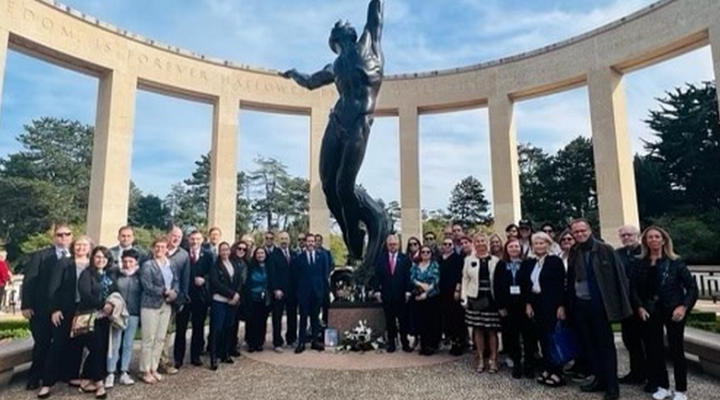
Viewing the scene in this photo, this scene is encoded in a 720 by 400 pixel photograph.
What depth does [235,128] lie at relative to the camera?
17.9m

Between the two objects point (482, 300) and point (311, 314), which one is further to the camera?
point (311, 314)

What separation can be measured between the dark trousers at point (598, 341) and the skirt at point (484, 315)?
2.97 ft

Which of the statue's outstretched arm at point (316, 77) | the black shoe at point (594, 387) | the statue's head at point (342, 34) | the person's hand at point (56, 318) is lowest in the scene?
the black shoe at point (594, 387)

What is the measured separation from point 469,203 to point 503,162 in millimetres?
23716

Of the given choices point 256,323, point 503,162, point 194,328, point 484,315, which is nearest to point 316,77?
point 256,323

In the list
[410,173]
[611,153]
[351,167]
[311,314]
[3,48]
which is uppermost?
[3,48]

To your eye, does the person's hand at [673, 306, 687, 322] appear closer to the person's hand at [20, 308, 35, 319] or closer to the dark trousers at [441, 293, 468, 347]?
the dark trousers at [441, 293, 468, 347]

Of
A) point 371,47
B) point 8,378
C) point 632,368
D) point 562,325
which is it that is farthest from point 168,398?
point 371,47

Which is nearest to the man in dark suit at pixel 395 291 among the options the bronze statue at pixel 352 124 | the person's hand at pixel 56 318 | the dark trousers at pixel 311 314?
the bronze statue at pixel 352 124

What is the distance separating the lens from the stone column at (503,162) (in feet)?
56.3

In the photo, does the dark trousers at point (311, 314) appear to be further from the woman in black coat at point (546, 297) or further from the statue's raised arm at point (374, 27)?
the statue's raised arm at point (374, 27)

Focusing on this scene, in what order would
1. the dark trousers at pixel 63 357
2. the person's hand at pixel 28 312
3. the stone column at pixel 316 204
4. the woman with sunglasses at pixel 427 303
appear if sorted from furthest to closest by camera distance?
the stone column at pixel 316 204 → the woman with sunglasses at pixel 427 303 → the person's hand at pixel 28 312 → the dark trousers at pixel 63 357

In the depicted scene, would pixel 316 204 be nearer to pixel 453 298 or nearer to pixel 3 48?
pixel 3 48

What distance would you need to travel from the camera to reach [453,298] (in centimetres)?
640
